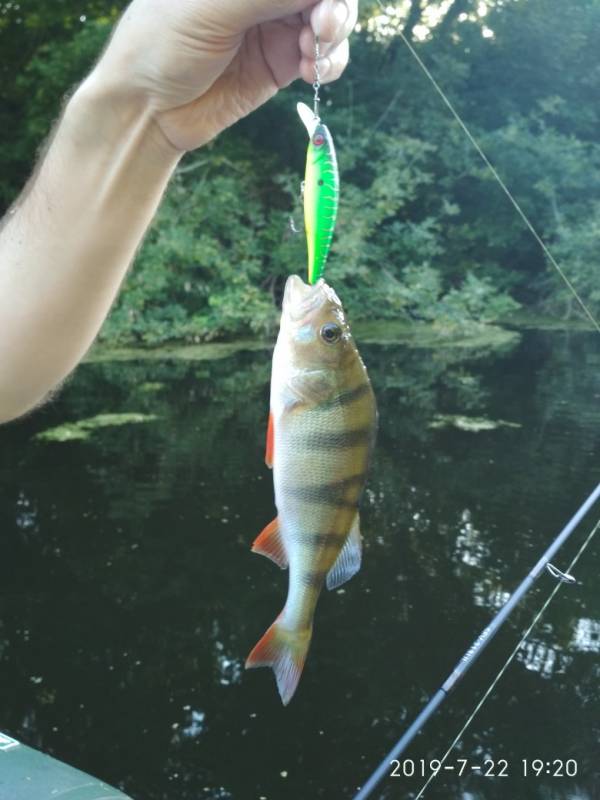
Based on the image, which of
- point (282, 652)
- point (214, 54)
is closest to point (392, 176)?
point (214, 54)

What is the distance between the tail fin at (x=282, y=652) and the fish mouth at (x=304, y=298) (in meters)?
0.40

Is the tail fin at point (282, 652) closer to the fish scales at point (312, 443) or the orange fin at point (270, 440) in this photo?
the fish scales at point (312, 443)

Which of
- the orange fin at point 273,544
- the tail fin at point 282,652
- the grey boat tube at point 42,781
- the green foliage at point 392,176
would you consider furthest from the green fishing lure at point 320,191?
the green foliage at point 392,176

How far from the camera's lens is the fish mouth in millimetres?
1172

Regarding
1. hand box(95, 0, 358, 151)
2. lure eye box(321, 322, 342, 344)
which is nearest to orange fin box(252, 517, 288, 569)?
lure eye box(321, 322, 342, 344)

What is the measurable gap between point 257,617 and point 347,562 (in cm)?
283

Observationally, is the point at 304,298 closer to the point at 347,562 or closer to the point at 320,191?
the point at 320,191

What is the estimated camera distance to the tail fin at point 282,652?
115 centimetres

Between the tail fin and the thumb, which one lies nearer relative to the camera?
the thumb

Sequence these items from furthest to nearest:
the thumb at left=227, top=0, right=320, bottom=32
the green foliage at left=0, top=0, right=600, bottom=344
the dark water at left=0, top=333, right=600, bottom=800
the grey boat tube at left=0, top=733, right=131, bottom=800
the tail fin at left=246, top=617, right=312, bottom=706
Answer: the green foliage at left=0, top=0, right=600, bottom=344
the dark water at left=0, top=333, right=600, bottom=800
the grey boat tube at left=0, top=733, right=131, bottom=800
the tail fin at left=246, top=617, right=312, bottom=706
the thumb at left=227, top=0, right=320, bottom=32

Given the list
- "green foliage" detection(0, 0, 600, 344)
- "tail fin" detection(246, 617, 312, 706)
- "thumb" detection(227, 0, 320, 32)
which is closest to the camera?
"thumb" detection(227, 0, 320, 32)

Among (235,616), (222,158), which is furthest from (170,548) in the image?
(222,158)

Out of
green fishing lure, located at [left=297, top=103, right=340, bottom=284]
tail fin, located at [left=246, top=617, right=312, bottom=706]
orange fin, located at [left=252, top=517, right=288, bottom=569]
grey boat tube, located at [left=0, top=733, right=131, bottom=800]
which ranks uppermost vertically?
green fishing lure, located at [left=297, top=103, right=340, bottom=284]

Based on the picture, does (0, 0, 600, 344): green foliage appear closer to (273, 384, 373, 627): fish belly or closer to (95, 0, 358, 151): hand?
(95, 0, 358, 151): hand
